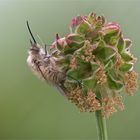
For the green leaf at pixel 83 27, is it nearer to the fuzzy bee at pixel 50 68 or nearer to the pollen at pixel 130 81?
the fuzzy bee at pixel 50 68

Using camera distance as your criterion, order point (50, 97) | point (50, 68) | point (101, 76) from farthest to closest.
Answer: point (50, 97) < point (50, 68) < point (101, 76)

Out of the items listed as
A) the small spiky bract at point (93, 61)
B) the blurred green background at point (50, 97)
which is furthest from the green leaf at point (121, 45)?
the blurred green background at point (50, 97)

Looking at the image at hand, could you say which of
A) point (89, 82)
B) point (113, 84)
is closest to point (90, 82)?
point (89, 82)

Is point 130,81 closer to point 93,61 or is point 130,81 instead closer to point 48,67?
point 93,61

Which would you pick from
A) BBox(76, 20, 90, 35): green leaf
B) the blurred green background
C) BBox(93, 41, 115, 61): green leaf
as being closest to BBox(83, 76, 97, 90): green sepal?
BBox(93, 41, 115, 61): green leaf

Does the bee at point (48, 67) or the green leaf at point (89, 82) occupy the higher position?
the bee at point (48, 67)

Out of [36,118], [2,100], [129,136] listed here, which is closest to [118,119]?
[129,136]

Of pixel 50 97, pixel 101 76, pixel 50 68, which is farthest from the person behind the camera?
pixel 50 97

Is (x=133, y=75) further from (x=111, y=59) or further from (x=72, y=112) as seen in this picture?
(x=72, y=112)
